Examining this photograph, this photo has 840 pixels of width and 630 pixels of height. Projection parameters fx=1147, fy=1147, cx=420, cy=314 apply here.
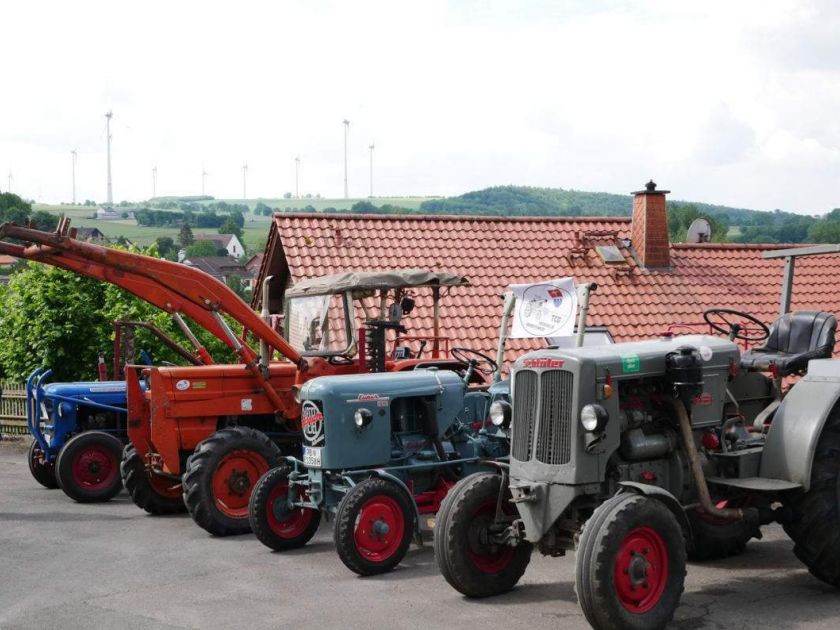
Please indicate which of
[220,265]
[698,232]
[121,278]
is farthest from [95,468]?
[220,265]

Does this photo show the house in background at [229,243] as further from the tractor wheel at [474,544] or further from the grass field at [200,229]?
the tractor wheel at [474,544]

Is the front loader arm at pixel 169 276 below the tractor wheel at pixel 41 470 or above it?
above

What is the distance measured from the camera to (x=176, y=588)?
8.28 meters

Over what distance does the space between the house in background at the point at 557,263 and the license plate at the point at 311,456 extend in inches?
323

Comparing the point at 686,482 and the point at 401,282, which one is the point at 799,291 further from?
the point at 686,482

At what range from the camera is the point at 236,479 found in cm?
1084

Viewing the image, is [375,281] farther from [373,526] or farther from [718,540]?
[718,540]

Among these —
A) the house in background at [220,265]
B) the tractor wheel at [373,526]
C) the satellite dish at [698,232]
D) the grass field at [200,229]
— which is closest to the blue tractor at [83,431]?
the tractor wheel at [373,526]

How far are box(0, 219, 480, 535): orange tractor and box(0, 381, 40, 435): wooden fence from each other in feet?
32.3

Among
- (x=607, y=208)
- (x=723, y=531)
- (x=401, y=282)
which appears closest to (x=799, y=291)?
(x=401, y=282)

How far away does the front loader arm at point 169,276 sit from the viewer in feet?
36.9

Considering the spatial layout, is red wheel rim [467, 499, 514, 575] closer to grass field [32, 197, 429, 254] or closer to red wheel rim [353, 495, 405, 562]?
red wheel rim [353, 495, 405, 562]

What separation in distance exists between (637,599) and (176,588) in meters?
3.51

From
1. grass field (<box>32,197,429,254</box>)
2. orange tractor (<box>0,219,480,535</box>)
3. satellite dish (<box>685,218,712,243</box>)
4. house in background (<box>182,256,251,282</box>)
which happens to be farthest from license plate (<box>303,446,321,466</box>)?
grass field (<box>32,197,429,254</box>)
